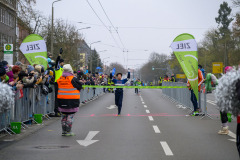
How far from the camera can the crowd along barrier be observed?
8.74 meters

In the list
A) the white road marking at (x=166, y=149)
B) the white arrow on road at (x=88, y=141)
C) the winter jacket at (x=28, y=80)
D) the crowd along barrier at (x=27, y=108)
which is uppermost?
the winter jacket at (x=28, y=80)

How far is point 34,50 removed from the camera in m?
12.9

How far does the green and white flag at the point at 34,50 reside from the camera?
1288 cm

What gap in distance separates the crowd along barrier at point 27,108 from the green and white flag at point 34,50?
1.37 metres

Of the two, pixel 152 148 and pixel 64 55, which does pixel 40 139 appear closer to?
pixel 152 148

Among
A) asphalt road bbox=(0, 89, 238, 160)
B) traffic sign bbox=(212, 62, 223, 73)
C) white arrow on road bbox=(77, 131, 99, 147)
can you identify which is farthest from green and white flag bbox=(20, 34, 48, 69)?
traffic sign bbox=(212, 62, 223, 73)

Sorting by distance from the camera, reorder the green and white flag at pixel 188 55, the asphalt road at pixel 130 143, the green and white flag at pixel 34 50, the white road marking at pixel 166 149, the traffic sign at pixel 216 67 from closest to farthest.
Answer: the asphalt road at pixel 130 143, the white road marking at pixel 166 149, the green and white flag at pixel 34 50, the green and white flag at pixel 188 55, the traffic sign at pixel 216 67

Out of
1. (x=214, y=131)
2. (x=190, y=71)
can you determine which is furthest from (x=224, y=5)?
(x=214, y=131)

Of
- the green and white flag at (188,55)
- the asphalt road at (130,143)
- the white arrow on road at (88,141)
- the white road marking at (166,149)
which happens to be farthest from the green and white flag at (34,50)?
the white road marking at (166,149)

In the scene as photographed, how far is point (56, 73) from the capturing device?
469 inches

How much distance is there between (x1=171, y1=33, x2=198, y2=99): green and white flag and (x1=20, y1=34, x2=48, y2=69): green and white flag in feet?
16.7

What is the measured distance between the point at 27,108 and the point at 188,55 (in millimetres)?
6615

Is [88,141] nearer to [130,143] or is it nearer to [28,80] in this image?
[130,143]

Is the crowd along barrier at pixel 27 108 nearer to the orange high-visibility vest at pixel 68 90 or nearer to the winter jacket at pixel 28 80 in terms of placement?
the winter jacket at pixel 28 80
